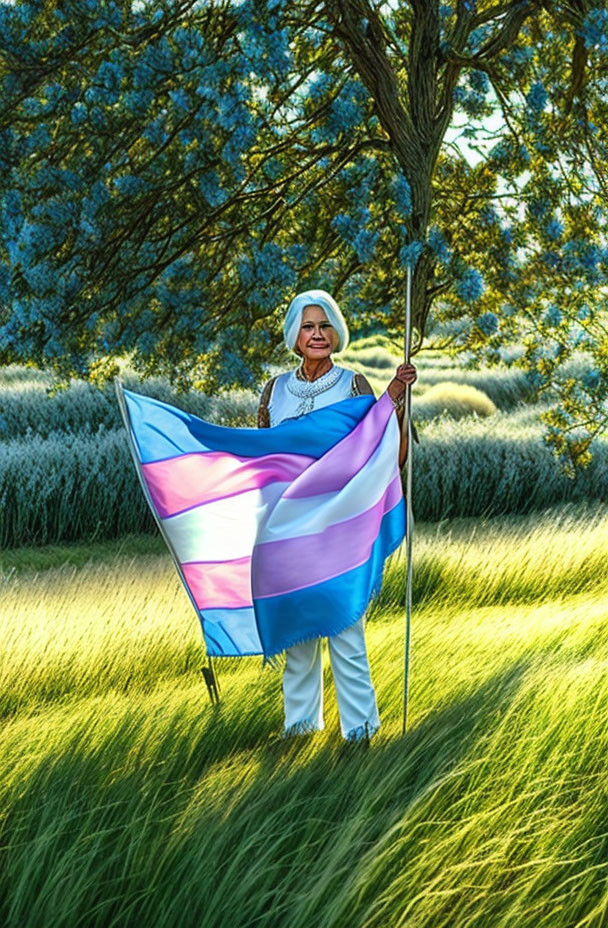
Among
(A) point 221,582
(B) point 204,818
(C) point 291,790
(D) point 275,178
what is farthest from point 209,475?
(D) point 275,178

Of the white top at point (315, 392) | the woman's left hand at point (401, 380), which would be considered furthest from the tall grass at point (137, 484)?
the woman's left hand at point (401, 380)

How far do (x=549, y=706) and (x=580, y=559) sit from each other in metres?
4.10

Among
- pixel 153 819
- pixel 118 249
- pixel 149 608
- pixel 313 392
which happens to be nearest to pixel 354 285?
pixel 118 249

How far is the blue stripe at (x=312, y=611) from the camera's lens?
14.6 ft

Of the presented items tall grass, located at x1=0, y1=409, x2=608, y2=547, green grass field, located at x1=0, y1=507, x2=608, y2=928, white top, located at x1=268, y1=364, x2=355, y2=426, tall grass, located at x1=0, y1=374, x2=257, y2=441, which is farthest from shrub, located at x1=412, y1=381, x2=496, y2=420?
white top, located at x1=268, y1=364, x2=355, y2=426

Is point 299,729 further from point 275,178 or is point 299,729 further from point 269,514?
point 275,178

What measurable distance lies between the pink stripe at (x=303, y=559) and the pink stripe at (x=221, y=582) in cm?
29

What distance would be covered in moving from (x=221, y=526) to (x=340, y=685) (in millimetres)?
854

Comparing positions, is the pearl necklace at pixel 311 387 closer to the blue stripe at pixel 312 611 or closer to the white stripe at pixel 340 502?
the white stripe at pixel 340 502

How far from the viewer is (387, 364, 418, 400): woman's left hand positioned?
461 cm

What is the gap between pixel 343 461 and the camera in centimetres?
461

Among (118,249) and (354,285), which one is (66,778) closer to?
(118,249)

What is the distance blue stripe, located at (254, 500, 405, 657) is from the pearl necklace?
0.74 m

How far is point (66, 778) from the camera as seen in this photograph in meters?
4.07
